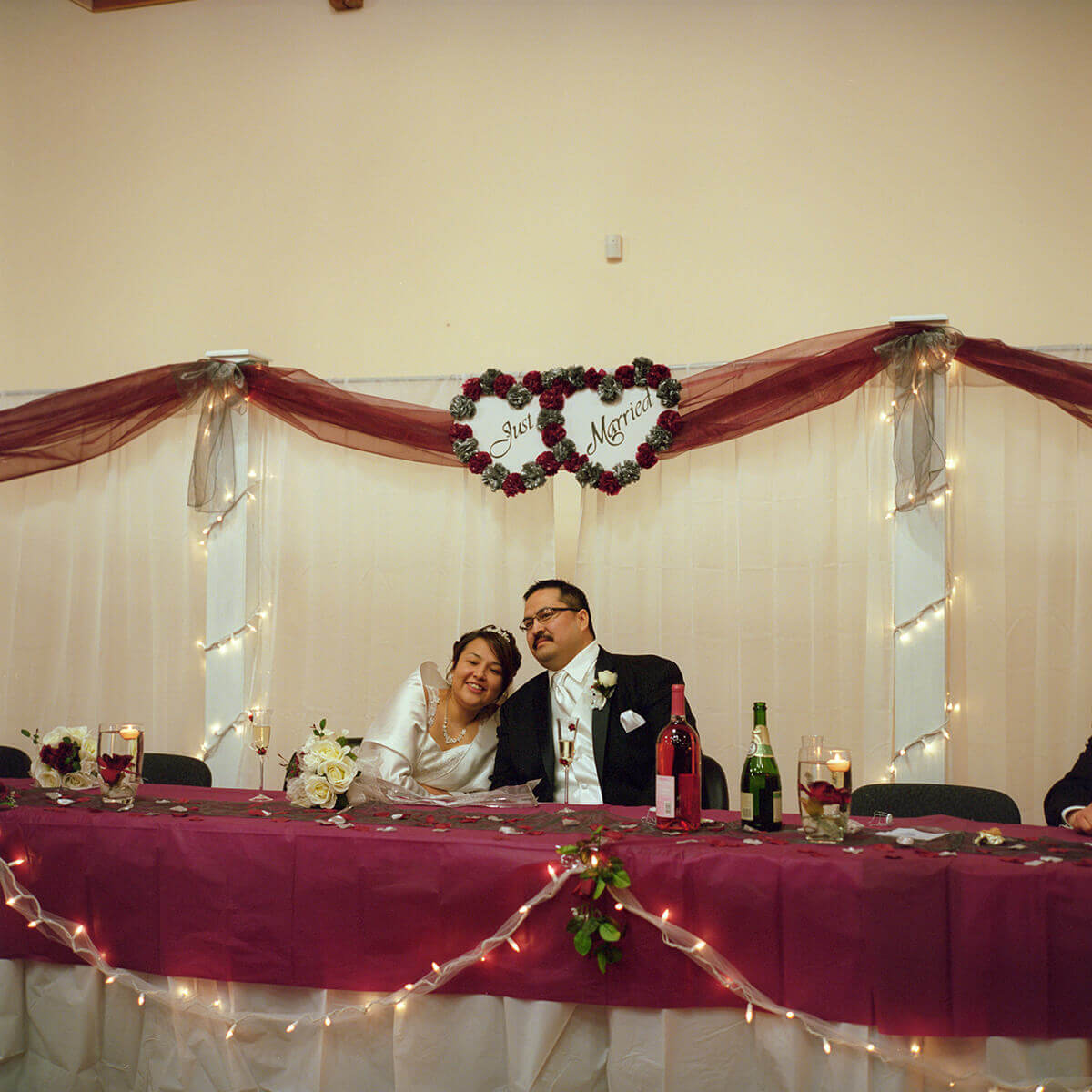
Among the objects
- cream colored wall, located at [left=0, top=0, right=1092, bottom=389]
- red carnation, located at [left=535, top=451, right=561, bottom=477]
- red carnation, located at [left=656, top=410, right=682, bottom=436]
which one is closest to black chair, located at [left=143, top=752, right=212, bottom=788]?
red carnation, located at [left=535, top=451, right=561, bottom=477]

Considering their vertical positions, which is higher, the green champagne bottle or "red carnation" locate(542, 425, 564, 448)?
"red carnation" locate(542, 425, 564, 448)

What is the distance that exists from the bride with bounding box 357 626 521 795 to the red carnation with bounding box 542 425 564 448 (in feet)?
3.45

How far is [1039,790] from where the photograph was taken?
13.3 ft

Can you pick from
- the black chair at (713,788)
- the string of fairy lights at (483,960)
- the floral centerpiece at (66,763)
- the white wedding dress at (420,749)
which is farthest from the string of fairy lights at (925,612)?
the floral centerpiece at (66,763)

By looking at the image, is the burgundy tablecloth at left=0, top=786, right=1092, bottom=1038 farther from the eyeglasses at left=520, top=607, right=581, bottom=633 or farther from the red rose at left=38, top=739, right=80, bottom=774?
the eyeglasses at left=520, top=607, right=581, bottom=633

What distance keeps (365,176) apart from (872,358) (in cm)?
274

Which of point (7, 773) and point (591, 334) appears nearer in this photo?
point (7, 773)

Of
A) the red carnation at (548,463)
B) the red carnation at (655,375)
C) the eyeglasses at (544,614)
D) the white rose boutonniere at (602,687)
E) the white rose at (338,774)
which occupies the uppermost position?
the red carnation at (655,375)

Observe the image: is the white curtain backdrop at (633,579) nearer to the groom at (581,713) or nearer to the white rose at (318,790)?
the groom at (581,713)

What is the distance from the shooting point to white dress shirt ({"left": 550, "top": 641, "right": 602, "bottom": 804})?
3.50 m

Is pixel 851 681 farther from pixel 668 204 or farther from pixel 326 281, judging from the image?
pixel 326 281

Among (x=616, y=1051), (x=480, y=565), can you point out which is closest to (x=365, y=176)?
(x=480, y=565)

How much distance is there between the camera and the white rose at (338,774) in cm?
271

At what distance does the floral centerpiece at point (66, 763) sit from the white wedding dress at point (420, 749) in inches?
30.4
